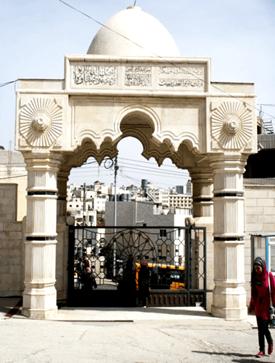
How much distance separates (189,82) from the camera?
40.2ft

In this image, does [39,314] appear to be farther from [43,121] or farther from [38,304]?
[43,121]

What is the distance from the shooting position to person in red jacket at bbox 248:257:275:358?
28.7ft

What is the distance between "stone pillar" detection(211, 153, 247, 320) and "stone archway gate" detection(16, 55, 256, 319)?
22 mm

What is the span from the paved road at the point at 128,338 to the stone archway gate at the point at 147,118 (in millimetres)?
730

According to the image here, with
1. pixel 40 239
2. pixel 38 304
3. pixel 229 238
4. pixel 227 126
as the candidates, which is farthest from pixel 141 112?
pixel 38 304

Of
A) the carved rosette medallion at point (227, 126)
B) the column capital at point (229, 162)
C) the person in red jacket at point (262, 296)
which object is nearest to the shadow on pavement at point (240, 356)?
the person in red jacket at point (262, 296)

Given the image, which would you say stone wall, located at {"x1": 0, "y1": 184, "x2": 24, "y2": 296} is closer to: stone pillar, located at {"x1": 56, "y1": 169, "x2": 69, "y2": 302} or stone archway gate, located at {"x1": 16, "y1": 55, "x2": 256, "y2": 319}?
stone pillar, located at {"x1": 56, "y1": 169, "x2": 69, "y2": 302}

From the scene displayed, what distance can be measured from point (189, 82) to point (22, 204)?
7371 millimetres

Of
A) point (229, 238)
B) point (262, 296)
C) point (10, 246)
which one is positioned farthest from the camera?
point (10, 246)

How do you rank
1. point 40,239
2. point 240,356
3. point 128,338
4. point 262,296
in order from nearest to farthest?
point 240,356 < point 262,296 < point 128,338 < point 40,239

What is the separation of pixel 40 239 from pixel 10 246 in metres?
4.72

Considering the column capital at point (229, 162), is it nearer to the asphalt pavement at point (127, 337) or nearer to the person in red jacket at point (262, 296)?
the asphalt pavement at point (127, 337)

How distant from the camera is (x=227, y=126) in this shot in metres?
12.0

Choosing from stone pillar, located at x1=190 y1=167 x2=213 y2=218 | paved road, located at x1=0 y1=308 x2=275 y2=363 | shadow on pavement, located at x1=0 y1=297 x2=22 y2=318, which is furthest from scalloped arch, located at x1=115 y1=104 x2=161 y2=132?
shadow on pavement, located at x1=0 y1=297 x2=22 y2=318
